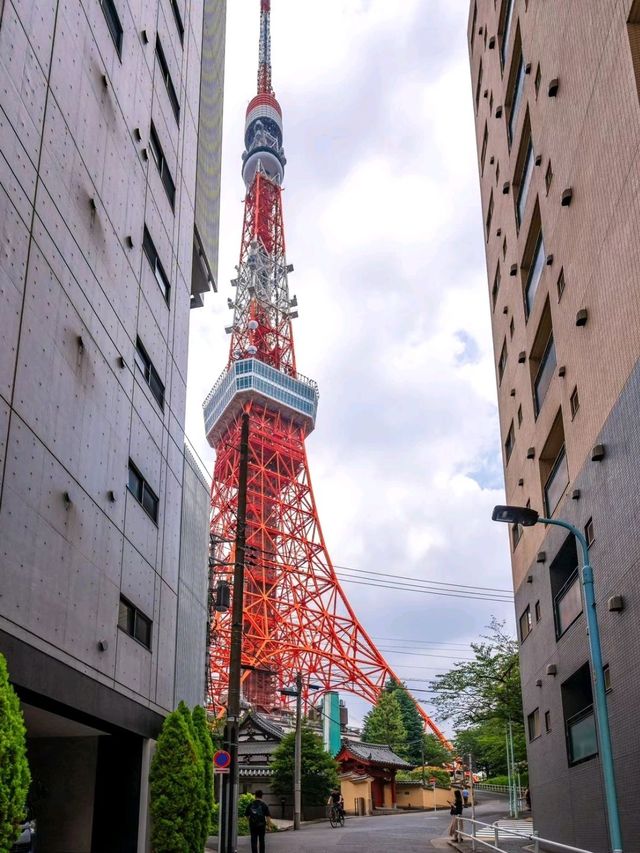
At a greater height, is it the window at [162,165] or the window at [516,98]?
the window at [516,98]

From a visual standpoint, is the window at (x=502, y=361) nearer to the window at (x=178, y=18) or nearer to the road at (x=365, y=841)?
the window at (x=178, y=18)

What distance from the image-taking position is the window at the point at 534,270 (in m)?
21.5

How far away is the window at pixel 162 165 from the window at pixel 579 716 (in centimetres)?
1513

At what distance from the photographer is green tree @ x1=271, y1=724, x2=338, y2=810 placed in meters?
39.3

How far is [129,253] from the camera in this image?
18.2 meters

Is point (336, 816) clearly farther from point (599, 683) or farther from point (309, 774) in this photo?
point (599, 683)

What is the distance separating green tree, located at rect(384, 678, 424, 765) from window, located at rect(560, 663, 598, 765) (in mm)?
56553

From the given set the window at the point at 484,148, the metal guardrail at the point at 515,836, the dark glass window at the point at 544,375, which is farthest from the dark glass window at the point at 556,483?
the window at the point at 484,148

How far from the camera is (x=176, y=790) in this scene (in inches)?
678

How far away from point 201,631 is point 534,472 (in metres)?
10.0

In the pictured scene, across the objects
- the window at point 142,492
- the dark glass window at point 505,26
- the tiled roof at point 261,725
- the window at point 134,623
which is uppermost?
the dark glass window at point 505,26

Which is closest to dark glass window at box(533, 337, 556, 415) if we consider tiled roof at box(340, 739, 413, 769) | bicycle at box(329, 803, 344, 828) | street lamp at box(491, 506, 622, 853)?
street lamp at box(491, 506, 622, 853)

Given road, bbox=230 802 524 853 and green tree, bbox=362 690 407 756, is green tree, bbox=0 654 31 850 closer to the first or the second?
road, bbox=230 802 524 853

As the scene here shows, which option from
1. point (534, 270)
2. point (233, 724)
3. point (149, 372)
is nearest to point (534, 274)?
point (534, 270)
